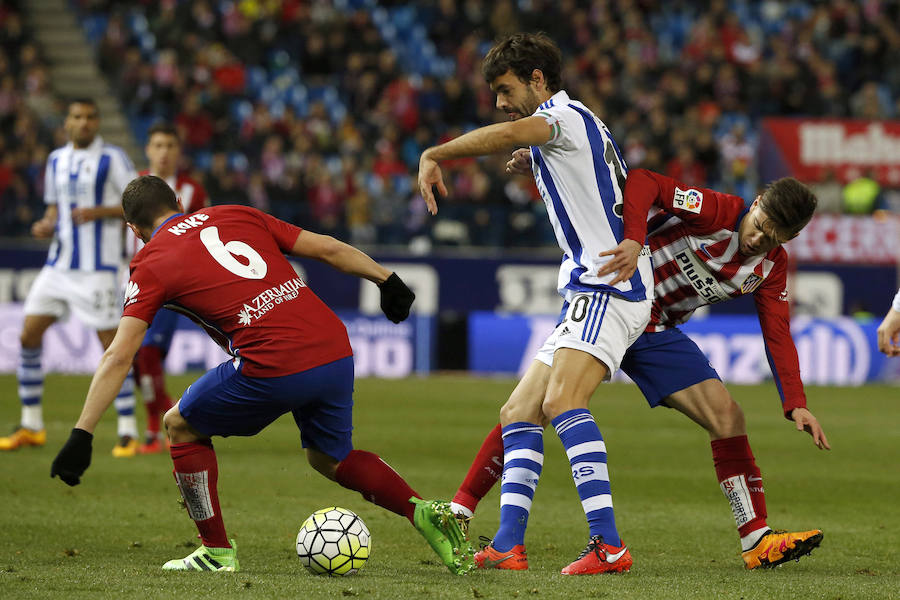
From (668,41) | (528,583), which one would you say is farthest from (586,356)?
(668,41)

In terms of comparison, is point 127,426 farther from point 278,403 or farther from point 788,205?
point 788,205

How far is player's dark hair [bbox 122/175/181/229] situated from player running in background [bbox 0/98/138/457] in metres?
4.32

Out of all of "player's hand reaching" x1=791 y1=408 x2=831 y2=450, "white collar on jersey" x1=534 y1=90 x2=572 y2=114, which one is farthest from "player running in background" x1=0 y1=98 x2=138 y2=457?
"player's hand reaching" x1=791 y1=408 x2=831 y2=450

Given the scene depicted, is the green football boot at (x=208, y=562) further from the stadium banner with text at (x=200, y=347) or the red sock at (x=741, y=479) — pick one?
the stadium banner with text at (x=200, y=347)

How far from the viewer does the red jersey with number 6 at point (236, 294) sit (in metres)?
5.07

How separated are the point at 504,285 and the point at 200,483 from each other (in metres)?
13.4

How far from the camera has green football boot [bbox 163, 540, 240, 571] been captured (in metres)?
5.33

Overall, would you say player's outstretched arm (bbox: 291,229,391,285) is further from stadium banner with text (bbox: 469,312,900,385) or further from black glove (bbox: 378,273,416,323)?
stadium banner with text (bbox: 469,312,900,385)

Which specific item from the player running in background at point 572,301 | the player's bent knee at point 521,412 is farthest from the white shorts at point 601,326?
the player's bent knee at point 521,412

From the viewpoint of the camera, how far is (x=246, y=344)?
5145 millimetres

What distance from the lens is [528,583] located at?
4.96 metres

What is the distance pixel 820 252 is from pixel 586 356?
16.2 metres

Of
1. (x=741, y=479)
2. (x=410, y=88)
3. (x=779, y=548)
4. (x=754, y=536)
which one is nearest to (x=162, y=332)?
(x=741, y=479)

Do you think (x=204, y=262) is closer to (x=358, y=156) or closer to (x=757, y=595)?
(x=757, y=595)
